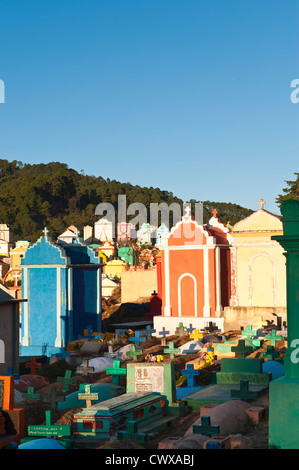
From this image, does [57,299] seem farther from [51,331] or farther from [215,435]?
[215,435]

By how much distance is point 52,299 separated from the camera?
22.8m

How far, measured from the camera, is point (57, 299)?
74.5ft

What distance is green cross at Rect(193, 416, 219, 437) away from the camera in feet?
30.3

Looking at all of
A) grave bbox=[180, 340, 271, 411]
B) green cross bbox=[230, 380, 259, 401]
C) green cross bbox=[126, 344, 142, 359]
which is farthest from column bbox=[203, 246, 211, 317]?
green cross bbox=[230, 380, 259, 401]

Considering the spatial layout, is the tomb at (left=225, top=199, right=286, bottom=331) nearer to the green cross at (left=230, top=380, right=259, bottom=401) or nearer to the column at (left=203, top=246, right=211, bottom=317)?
the column at (left=203, top=246, right=211, bottom=317)

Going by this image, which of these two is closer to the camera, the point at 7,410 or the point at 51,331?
the point at 7,410

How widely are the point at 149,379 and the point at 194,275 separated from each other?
40.5ft

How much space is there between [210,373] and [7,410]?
6.18m

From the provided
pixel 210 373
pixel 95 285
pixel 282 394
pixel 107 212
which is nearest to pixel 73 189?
pixel 107 212

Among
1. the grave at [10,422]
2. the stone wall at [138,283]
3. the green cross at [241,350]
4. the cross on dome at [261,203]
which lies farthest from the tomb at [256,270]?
the stone wall at [138,283]

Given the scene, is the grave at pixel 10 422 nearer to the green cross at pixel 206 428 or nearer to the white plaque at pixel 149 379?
the green cross at pixel 206 428

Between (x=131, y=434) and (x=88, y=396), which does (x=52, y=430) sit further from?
(x=88, y=396)

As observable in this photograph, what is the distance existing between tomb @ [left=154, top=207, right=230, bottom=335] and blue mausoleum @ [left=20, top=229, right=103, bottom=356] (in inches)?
124

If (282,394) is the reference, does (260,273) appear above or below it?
above
